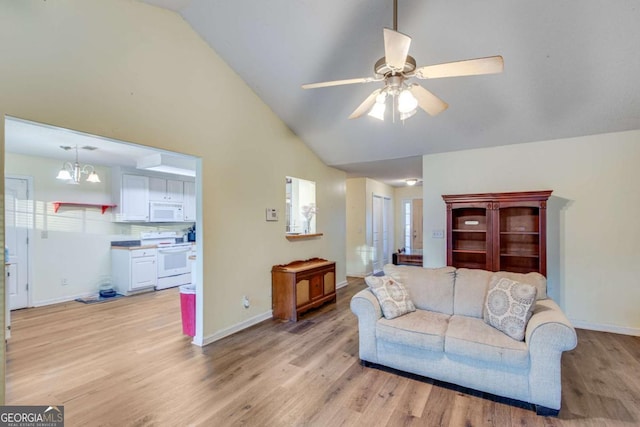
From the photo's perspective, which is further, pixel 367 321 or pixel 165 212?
pixel 165 212

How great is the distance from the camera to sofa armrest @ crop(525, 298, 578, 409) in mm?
2033

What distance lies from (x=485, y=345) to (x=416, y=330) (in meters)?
0.51

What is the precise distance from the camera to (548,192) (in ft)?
11.7

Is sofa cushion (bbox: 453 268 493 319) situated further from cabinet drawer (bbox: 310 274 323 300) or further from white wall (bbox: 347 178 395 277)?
white wall (bbox: 347 178 395 277)

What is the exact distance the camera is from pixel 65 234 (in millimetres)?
5117

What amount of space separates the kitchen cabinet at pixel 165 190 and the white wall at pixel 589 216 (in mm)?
6085

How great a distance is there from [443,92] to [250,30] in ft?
7.16

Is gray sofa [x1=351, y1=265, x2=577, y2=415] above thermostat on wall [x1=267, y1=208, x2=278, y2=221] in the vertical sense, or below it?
below

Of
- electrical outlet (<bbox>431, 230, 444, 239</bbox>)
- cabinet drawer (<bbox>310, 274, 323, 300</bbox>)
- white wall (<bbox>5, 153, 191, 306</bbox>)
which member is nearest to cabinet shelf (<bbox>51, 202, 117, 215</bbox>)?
white wall (<bbox>5, 153, 191, 306</bbox>)

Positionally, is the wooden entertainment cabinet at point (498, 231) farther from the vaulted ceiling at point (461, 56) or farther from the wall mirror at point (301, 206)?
the wall mirror at point (301, 206)

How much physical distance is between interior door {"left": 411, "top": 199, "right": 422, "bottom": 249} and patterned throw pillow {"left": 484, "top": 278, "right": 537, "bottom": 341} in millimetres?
6087

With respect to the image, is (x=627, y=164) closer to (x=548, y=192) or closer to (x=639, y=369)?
(x=548, y=192)

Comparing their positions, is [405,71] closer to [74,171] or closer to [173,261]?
[74,171]

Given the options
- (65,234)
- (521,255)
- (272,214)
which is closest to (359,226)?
(272,214)
